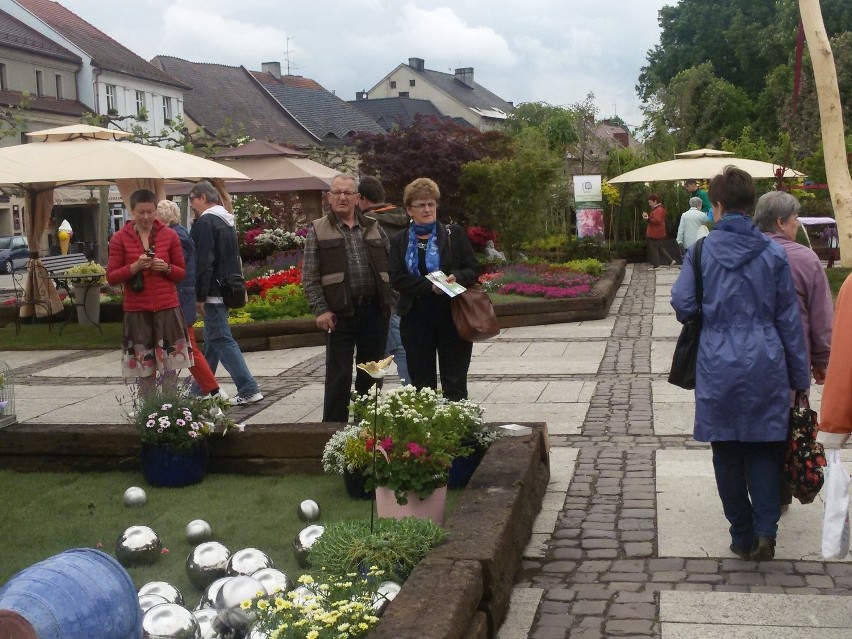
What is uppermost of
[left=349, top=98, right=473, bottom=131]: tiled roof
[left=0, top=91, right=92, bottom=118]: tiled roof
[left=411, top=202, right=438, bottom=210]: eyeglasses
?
[left=349, top=98, right=473, bottom=131]: tiled roof

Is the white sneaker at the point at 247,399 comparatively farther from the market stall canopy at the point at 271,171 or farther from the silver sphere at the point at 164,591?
the market stall canopy at the point at 271,171

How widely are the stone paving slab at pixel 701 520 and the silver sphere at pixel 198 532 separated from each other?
221 centimetres

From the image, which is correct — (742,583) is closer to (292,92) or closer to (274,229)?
(274,229)

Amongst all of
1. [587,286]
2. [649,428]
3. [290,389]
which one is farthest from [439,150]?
[649,428]

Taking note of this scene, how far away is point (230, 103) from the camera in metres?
70.8

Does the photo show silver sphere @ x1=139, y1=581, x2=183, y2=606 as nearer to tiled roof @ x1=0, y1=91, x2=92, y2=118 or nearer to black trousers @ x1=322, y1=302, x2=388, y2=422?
black trousers @ x1=322, y1=302, x2=388, y2=422

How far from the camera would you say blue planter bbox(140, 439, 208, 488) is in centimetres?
690

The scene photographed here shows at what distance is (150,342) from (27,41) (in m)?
51.8

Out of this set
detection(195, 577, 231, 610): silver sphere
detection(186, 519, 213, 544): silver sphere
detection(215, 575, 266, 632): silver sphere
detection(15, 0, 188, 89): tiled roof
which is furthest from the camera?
detection(15, 0, 188, 89): tiled roof

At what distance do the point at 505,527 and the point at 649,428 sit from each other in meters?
3.53

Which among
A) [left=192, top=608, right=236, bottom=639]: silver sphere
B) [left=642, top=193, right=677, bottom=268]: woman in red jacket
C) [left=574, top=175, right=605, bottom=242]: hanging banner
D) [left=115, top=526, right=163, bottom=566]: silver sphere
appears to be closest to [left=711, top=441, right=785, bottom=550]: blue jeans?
[left=192, top=608, right=236, bottom=639]: silver sphere

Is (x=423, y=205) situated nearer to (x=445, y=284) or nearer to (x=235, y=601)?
(x=445, y=284)

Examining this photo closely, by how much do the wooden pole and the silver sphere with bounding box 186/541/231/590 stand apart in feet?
46.2

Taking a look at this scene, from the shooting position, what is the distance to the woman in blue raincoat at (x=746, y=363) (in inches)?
205
